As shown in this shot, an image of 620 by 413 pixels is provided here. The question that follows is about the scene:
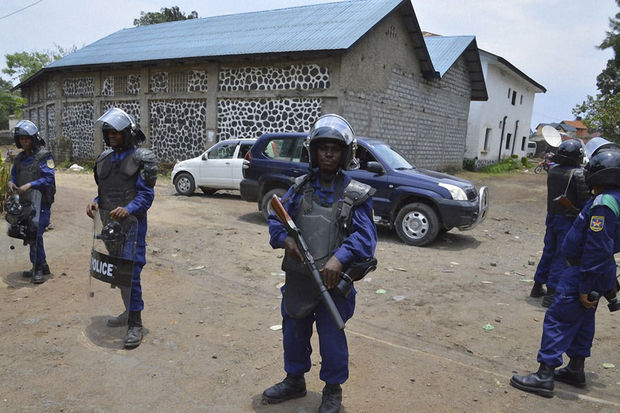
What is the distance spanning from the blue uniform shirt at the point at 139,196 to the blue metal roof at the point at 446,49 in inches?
702

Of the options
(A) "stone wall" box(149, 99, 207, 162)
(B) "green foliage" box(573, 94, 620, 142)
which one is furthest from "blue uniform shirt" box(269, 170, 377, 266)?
(B) "green foliage" box(573, 94, 620, 142)

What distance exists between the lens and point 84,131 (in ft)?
68.7

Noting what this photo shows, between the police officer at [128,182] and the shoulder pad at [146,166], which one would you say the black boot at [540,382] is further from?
the shoulder pad at [146,166]

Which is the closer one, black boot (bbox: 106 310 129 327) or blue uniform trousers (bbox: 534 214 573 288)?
black boot (bbox: 106 310 129 327)

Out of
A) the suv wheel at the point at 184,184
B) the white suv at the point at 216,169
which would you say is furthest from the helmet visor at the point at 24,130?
the suv wheel at the point at 184,184

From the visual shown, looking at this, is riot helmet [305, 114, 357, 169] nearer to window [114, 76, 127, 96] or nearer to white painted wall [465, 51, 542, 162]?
window [114, 76, 127, 96]

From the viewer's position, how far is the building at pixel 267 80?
14.4 m

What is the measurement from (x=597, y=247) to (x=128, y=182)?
12.0 feet

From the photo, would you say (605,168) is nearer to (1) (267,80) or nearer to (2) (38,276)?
(2) (38,276)

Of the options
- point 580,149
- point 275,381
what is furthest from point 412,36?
point 275,381

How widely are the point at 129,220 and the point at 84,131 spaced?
777 inches

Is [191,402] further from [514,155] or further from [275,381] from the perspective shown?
[514,155]

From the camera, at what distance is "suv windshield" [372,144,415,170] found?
8039 mm

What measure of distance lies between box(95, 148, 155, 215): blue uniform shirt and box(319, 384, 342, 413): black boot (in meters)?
2.10
